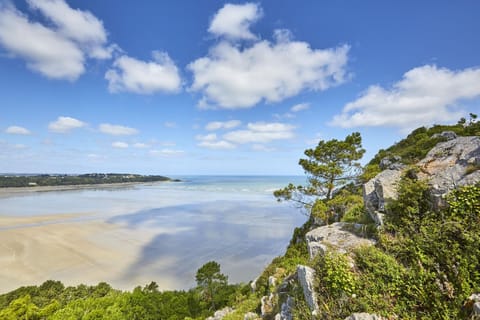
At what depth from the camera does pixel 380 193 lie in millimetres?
6008

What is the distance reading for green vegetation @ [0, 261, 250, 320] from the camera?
8344mm

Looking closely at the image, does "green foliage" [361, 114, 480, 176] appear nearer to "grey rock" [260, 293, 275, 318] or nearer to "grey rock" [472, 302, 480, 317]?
"grey rock" [260, 293, 275, 318]

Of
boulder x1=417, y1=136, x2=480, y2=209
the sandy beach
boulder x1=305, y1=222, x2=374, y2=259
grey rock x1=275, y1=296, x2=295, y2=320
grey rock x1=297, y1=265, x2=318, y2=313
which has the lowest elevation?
the sandy beach

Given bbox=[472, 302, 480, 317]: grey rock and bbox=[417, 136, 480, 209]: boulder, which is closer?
bbox=[472, 302, 480, 317]: grey rock

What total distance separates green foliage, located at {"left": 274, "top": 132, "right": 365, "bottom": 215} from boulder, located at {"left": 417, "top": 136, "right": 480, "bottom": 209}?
6.15 meters

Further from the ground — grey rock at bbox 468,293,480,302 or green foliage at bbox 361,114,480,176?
green foliage at bbox 361,114,480,176

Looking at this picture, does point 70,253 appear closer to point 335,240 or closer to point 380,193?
point 335,240

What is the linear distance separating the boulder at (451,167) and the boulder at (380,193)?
28.1 inches

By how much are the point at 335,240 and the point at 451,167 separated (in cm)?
356

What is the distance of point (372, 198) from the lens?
6453 mm

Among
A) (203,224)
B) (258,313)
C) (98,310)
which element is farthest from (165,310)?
(203,224)

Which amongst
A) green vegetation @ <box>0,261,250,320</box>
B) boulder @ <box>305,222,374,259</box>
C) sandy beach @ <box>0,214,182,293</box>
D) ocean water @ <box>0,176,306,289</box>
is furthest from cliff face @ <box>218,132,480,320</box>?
sandy beach @ <box>0,214,182,293</box>

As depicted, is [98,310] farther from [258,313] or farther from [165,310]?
[258,313]

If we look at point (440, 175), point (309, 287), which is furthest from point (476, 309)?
point (440, 175)
